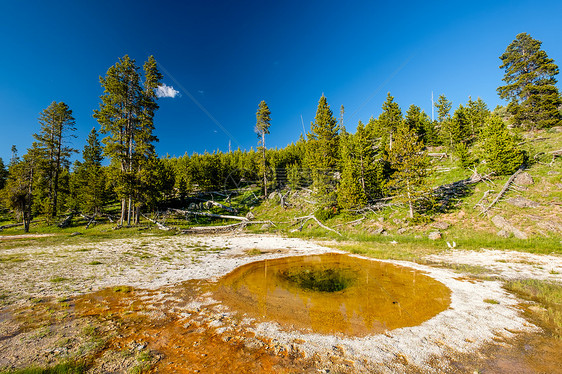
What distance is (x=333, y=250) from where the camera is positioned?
15.9m

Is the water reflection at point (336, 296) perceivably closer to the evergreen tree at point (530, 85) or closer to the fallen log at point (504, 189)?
the fallen log at point (504, 189)

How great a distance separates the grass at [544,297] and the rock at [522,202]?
44.9 ft

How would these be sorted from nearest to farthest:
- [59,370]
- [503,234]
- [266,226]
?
[59,370] < [503,234] < [266,226]

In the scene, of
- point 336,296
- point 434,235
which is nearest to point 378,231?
point 434,235

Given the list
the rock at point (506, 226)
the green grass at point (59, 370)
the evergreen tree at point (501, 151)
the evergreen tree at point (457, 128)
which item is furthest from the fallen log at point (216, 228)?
the evergreen tree at point (457, 128)

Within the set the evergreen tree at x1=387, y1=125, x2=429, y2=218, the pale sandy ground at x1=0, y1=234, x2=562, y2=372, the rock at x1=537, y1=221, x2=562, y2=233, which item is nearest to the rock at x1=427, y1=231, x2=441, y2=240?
the pale sandy ground at x1=0, y1=234, x2=562, y2=372

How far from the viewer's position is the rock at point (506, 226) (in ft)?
50.0

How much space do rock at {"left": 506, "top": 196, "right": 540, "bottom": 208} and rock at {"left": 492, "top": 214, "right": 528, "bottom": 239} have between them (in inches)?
93.3

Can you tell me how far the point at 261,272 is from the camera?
1034 cm

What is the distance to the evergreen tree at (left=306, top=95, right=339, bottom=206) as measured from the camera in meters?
31.0

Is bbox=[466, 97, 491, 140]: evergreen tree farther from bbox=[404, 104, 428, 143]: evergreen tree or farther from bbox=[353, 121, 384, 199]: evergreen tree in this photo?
bbox=[353, 121, 384, 199]: evergreen tree

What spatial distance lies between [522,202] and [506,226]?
3830mm

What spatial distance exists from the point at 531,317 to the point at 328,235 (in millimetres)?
17029

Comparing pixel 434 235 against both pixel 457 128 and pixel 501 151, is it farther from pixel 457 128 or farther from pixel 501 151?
Answer: pixel 457 128
